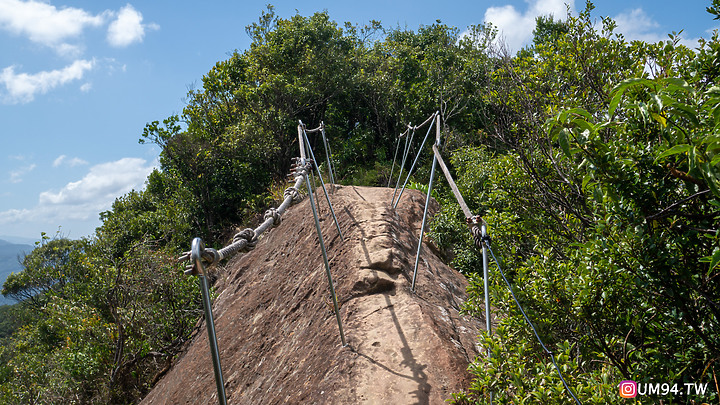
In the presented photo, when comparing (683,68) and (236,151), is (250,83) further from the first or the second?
(683,68)

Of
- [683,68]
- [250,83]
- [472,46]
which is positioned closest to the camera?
[683,68]

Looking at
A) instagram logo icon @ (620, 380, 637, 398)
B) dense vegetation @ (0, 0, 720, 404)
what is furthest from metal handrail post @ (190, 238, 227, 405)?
instagram logo icon @ (620, 380, 637, 398)

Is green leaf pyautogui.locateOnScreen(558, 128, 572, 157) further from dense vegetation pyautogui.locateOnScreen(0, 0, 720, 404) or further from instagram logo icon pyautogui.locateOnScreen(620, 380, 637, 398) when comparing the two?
instagram logo icon pyautogui.locateOnScreen(620, 380, 637, 398)

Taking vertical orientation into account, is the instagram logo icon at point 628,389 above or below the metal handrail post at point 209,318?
below

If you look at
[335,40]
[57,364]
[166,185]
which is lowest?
[57,364]

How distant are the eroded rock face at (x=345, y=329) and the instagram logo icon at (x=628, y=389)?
46.3 inches

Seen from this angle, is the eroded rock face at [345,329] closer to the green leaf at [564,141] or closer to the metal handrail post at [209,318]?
the metal handrail post at [209,318]

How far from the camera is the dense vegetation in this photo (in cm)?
222

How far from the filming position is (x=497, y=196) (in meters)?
5.55

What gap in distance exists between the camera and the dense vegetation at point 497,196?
222cm

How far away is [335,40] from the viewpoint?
19.0 metres

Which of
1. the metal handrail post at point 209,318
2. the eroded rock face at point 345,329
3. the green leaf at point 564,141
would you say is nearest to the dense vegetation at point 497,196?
the green leaf at point 564,141

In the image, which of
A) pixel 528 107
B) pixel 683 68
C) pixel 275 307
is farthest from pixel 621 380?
pixel 528 107

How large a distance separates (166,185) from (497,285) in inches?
688
